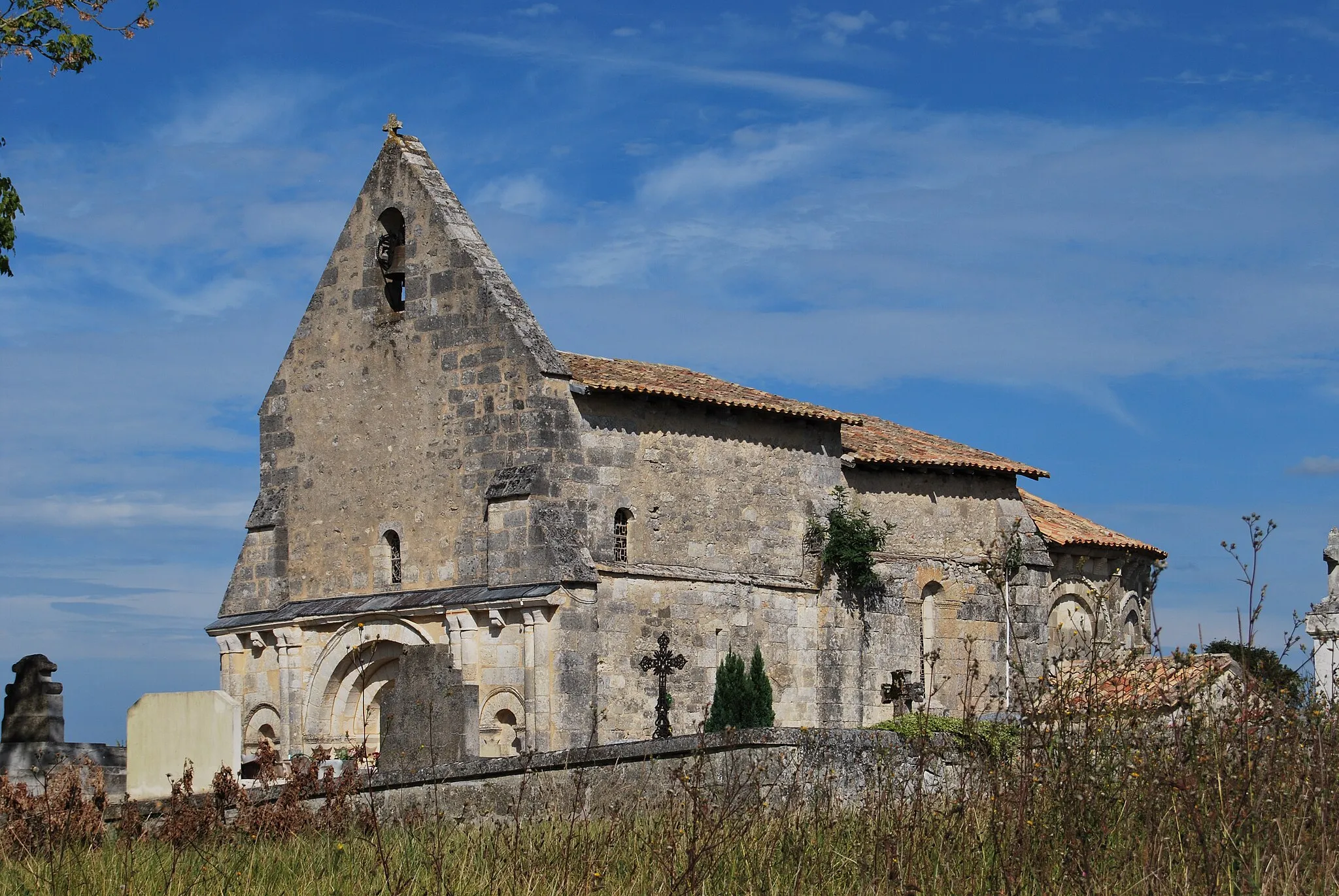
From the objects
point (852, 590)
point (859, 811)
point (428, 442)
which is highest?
point (428, 442)

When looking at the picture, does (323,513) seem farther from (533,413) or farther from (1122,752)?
(1122,752)

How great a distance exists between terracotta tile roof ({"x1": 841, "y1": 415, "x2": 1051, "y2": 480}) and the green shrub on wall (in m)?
4.69

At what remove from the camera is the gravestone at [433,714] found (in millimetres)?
21141

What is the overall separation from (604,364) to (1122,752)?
18810 millimetres

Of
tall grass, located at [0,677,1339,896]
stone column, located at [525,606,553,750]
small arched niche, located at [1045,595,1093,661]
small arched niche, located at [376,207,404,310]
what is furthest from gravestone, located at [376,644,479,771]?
small arched niche, located at [1045,595,1093,661]

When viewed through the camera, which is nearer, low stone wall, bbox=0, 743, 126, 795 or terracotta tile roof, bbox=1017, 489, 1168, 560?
low stone wall, bbox=0, 743, 126, 795

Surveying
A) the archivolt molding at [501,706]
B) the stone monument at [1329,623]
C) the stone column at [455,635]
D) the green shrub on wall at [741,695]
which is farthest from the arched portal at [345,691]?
the stone monument at [1329,623]

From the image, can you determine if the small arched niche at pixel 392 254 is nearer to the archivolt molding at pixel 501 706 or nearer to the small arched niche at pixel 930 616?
the archivolt molding at pixel 501 706

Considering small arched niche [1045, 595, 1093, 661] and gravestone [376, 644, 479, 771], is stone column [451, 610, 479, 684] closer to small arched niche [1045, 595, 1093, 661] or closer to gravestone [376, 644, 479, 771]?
gravestone [376, 644, 479, 771]

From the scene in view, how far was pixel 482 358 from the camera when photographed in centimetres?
2730

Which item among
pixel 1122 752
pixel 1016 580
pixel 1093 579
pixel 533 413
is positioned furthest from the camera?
pixel 1093 579

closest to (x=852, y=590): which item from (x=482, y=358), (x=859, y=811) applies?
(x=482, y=358)

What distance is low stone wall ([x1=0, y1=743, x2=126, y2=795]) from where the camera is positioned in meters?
18.6

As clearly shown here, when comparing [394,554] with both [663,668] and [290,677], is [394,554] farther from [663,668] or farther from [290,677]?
[663,668]
